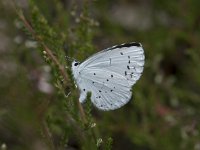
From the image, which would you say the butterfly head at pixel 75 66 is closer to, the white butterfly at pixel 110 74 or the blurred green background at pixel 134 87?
the white butterfly at pixel 110 74

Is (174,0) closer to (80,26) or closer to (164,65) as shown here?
(164,65)

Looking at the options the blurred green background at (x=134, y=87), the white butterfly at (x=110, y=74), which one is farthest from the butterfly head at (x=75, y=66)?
the blurred green background at (x=134, y=87)

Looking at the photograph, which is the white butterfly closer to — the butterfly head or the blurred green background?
the butterfly head

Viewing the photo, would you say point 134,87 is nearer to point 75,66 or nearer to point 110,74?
point 110,74

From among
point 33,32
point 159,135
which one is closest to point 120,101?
point 33,32

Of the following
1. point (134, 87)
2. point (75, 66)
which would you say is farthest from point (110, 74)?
point (134, 87)

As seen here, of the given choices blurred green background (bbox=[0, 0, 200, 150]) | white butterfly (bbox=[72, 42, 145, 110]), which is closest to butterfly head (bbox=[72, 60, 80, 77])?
white butterfly (bbox=[72, 42, 145, 110])

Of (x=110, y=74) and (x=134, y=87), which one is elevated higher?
(x=110, y=74)
